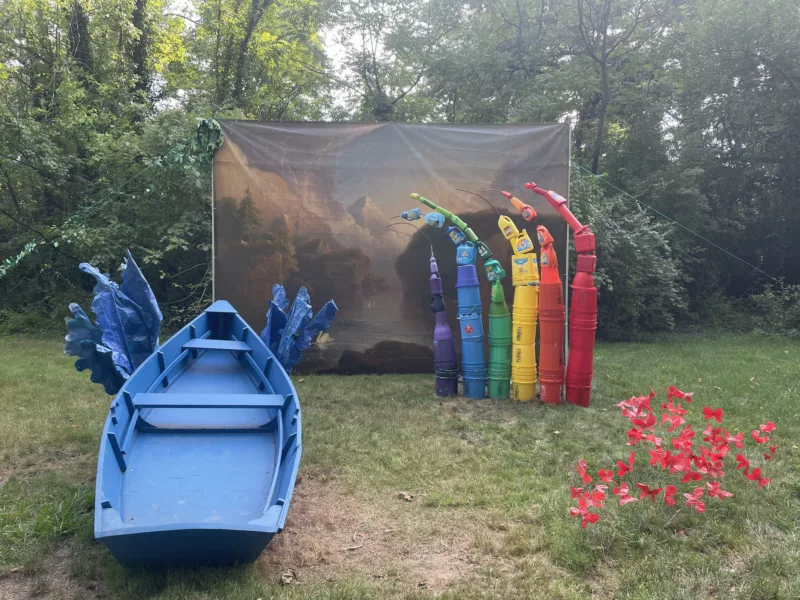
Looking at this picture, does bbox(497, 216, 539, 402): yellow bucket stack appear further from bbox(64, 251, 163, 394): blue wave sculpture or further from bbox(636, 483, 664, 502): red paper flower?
bbox(64, 251, 163, 394): blue wave sculpture

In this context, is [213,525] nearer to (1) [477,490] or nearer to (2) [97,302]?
(1) [477,490]

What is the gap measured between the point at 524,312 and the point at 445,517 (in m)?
2.98

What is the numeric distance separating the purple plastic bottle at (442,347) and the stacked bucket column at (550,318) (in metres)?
0.94

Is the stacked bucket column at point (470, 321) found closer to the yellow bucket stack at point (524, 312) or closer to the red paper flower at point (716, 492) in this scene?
the yellow bucket stack at point (524, 312)

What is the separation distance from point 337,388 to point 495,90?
10.2 metres

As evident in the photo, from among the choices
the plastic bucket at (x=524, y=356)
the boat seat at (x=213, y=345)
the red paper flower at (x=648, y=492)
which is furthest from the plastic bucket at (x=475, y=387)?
the red paper flower at (x=648, y=492)

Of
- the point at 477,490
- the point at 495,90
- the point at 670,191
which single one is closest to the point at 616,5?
the point at 495,90

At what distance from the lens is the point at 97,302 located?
412 cm

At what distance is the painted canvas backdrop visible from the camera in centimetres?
753

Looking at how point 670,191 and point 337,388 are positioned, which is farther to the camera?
point 670,191

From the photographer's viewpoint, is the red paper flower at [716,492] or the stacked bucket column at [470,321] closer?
the red paper flower at [716,492]

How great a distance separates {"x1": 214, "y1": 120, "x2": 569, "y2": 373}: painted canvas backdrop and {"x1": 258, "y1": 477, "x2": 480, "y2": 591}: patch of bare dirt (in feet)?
13.0

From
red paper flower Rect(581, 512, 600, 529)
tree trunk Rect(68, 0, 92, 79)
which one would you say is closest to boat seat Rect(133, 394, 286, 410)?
red paper flower Rect(581, 512, 600, 529)

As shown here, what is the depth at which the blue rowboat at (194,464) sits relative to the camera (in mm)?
2584
